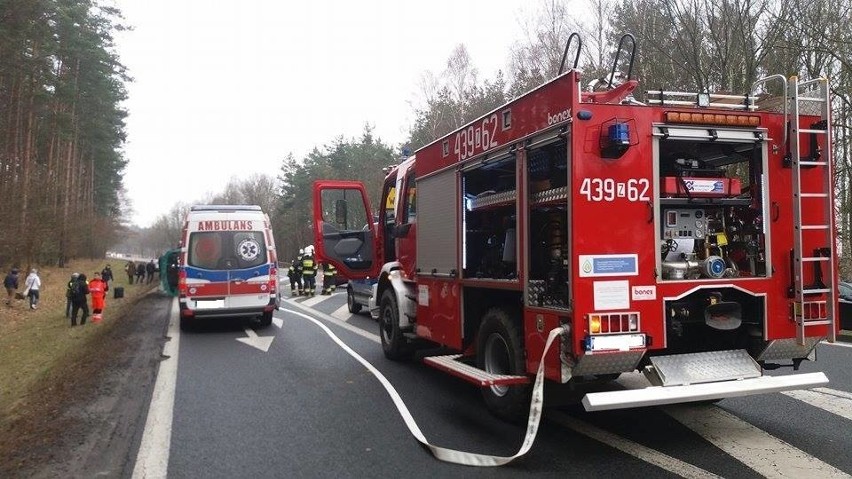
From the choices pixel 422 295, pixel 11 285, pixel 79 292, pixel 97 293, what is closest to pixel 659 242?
pixel 422 295

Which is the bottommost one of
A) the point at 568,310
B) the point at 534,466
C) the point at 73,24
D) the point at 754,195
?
the point at 534,466

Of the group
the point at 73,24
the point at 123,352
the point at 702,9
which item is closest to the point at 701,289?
the point at 123,352

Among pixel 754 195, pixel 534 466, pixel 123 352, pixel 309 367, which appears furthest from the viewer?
pixel 123 352

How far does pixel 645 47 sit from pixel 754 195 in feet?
47.1

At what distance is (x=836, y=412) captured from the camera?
18.3 ft

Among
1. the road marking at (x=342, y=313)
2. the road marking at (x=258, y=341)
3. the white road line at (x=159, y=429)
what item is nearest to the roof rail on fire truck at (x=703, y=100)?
the white road line at (x=159, y=429)

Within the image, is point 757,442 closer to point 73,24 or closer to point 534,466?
point 534,466

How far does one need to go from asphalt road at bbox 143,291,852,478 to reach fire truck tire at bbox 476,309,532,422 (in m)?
0.17

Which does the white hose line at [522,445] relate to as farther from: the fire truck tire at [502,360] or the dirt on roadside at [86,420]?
the dirt on roadside at [86,420]

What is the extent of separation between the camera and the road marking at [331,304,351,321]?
47.3ft

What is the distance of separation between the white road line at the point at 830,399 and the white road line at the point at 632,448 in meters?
2.11

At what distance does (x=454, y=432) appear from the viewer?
530 centimetres

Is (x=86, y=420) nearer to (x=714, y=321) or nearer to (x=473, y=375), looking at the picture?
(x=473, y=375)

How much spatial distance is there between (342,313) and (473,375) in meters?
10.3
